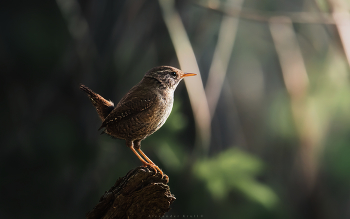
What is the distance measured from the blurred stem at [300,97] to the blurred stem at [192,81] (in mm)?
1188

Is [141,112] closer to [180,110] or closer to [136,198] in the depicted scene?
[136,198]

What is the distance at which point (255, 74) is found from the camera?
15.5 ft

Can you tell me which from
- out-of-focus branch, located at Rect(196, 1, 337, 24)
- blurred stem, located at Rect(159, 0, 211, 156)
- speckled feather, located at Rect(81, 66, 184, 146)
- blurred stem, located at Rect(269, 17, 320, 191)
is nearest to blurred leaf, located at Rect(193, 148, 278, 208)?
blurred stem, located at Rect(159, 0, 211, 156)

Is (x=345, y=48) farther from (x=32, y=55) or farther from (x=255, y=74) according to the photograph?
(x=32, y=55)

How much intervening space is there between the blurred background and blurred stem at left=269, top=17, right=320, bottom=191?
14mm

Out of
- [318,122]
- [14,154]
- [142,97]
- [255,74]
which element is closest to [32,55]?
[14,154]

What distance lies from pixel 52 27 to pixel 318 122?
3726mm

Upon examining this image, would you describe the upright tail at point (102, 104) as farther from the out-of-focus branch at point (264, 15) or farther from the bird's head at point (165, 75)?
the out-of-focus branch at point (264, 15)

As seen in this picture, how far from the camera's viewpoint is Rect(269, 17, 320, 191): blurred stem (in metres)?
3.90

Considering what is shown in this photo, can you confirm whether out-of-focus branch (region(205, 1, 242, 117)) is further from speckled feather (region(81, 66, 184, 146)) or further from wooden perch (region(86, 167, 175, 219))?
wooden perch (region(86, 167, 175, 219))

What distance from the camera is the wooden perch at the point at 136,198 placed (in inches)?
64.0

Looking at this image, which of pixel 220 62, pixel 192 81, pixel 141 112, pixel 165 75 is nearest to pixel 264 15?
pixel 220 62

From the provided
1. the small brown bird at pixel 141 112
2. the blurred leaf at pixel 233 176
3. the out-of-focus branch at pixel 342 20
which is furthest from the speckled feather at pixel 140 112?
the out-of-focus branch at pixel 342 20

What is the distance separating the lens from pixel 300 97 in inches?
154
